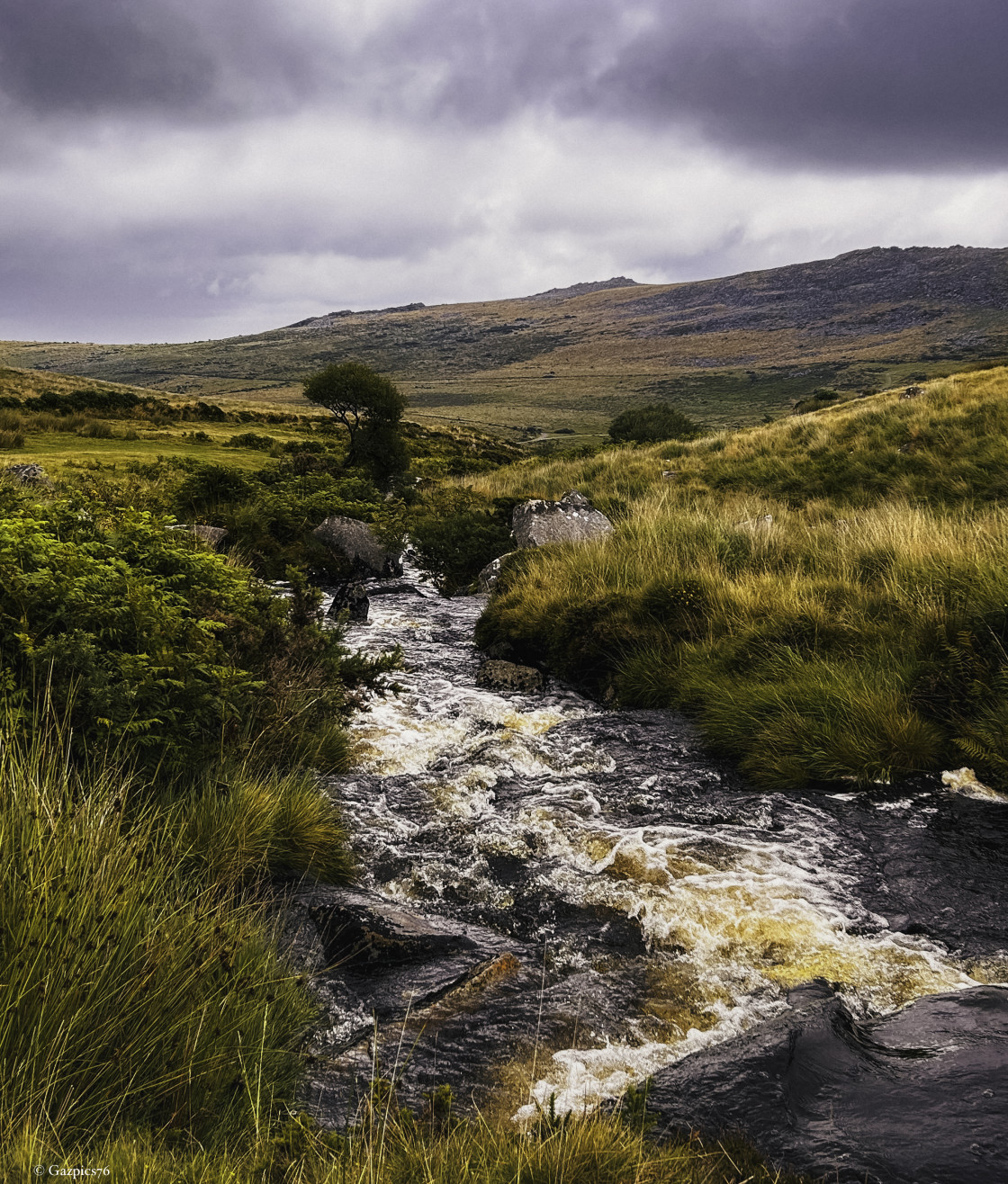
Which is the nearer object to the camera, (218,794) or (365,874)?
(218,794)

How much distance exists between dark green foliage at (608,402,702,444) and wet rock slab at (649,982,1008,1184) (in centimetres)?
4686

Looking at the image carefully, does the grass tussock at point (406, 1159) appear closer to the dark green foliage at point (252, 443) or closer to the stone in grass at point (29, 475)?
the stone in grass at point (29, 475)

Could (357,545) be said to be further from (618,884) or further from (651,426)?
(651,426)

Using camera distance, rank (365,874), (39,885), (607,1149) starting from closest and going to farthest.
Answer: (607,1149) → (39,885) → (365,874)

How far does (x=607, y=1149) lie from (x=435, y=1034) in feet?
4.21

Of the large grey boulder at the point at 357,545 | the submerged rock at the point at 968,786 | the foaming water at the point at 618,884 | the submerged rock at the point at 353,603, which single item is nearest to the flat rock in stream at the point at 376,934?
the foaming water at the point at 618,884

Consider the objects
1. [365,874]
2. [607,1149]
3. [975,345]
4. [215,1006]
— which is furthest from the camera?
[975,345]

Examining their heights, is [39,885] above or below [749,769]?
above

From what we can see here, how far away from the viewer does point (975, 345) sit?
144 metres

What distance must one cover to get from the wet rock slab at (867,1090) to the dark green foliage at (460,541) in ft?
33.4

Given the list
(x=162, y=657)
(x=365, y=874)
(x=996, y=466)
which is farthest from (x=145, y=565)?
(x=996, y=466)

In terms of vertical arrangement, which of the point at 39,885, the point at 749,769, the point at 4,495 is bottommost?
the point at 749,769

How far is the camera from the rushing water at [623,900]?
9.79ft

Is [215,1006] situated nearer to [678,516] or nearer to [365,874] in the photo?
[365,874]
